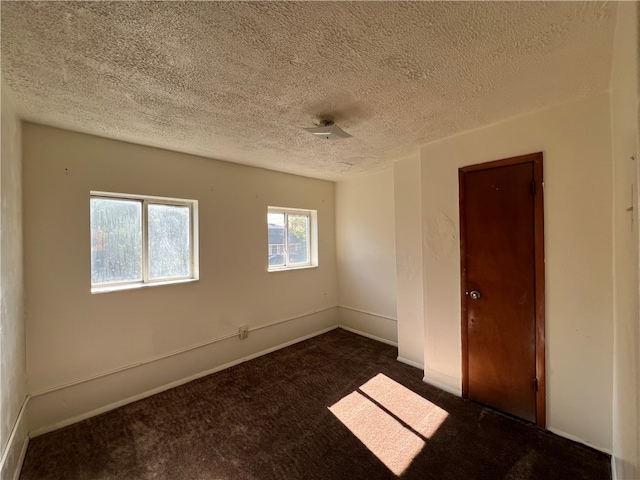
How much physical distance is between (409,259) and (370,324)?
1363 mm

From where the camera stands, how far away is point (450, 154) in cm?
243

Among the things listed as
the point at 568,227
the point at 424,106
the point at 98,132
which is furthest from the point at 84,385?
the point at 568,227

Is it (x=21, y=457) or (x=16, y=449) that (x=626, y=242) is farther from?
(x=21, y=457)

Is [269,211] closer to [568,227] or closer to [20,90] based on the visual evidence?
[20,90]

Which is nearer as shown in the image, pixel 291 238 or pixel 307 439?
pixel 307 439

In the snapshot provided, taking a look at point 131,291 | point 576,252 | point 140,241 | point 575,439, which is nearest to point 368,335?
point 575,439

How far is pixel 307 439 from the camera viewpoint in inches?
75.7

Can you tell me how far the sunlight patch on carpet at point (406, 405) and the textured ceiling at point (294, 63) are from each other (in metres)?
2.40

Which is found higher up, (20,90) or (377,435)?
(20,90)

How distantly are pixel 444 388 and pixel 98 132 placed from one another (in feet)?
12.7

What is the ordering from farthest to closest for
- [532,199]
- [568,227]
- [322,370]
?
[322,370]
[532,199]
[568,227]

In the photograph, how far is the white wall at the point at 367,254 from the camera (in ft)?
11.9

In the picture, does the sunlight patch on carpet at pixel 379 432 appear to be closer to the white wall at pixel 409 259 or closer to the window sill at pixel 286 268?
the white wall at pixel 409 259

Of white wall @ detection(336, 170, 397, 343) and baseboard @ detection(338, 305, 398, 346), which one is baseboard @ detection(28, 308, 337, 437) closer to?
baseboard @ detection(338, 305, 398, 346)
